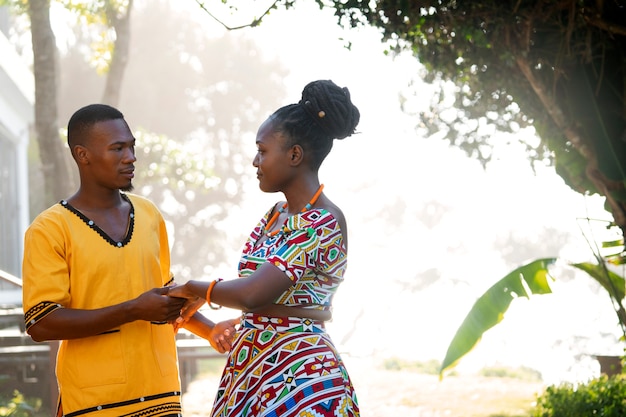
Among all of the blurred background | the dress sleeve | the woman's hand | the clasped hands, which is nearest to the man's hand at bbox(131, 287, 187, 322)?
the clasped hands

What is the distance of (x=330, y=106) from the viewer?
362 cm

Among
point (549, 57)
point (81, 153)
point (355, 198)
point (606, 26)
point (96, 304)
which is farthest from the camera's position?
point (355, 198)

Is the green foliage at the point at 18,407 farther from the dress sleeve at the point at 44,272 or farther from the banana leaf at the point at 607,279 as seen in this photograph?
the dress sleeve at the point at 44,272

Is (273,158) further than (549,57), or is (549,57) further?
(549,57)

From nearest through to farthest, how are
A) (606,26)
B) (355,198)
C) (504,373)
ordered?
(606,26) → (504,373) → (355,198)

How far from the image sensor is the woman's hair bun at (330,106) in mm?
3621

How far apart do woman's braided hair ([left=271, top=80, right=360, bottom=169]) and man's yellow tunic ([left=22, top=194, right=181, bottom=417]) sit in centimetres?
76

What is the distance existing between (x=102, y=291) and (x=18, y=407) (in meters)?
5.52

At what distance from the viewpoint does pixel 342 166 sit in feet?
144

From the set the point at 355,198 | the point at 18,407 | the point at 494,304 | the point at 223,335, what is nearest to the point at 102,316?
the point at 223,335

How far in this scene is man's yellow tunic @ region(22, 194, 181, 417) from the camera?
3.62 m

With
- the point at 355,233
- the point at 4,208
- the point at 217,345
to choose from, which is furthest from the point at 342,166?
the point at 217,345

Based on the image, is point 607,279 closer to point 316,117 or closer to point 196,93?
point 316,117

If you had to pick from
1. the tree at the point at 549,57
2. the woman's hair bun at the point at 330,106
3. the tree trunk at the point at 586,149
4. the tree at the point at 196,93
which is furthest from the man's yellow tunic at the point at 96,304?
the tree at the point at 196,93
